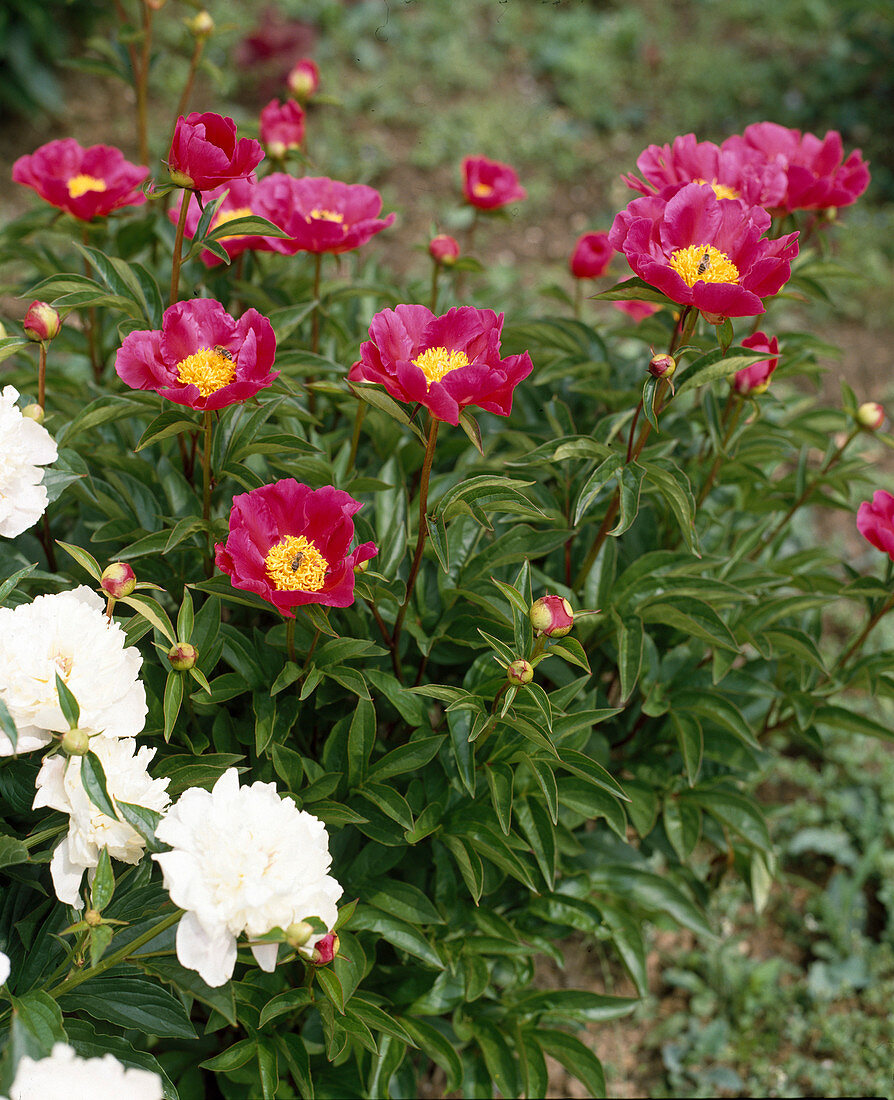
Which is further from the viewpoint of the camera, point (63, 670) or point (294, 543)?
point (294, 543)

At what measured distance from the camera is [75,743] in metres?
0.99

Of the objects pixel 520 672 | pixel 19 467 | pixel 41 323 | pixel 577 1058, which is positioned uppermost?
pixel 41 323

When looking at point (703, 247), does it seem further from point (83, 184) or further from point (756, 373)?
point (83, 184)

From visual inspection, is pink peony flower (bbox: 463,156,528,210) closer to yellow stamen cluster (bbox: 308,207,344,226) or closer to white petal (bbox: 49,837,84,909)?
yellow stamen cluster (bbox: 308,207,344,226)

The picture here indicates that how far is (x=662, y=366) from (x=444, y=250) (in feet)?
2.29

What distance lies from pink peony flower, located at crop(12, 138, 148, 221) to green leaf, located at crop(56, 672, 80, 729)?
93 centimetres

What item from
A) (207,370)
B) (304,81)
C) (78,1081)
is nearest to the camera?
(78,1081)

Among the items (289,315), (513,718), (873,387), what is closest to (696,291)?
(513,718)

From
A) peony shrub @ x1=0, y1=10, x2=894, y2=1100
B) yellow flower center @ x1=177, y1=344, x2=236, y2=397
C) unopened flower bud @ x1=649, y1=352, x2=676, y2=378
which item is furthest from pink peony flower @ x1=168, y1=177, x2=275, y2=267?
unopened flower bud @ x1=649, y1=352, x2=676, y2=378

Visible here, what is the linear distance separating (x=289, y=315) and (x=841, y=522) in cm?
236

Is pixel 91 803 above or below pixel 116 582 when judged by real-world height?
below

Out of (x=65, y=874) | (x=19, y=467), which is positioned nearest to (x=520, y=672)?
(x=65, y=874)

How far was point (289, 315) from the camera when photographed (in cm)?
169

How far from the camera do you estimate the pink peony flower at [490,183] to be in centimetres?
204
